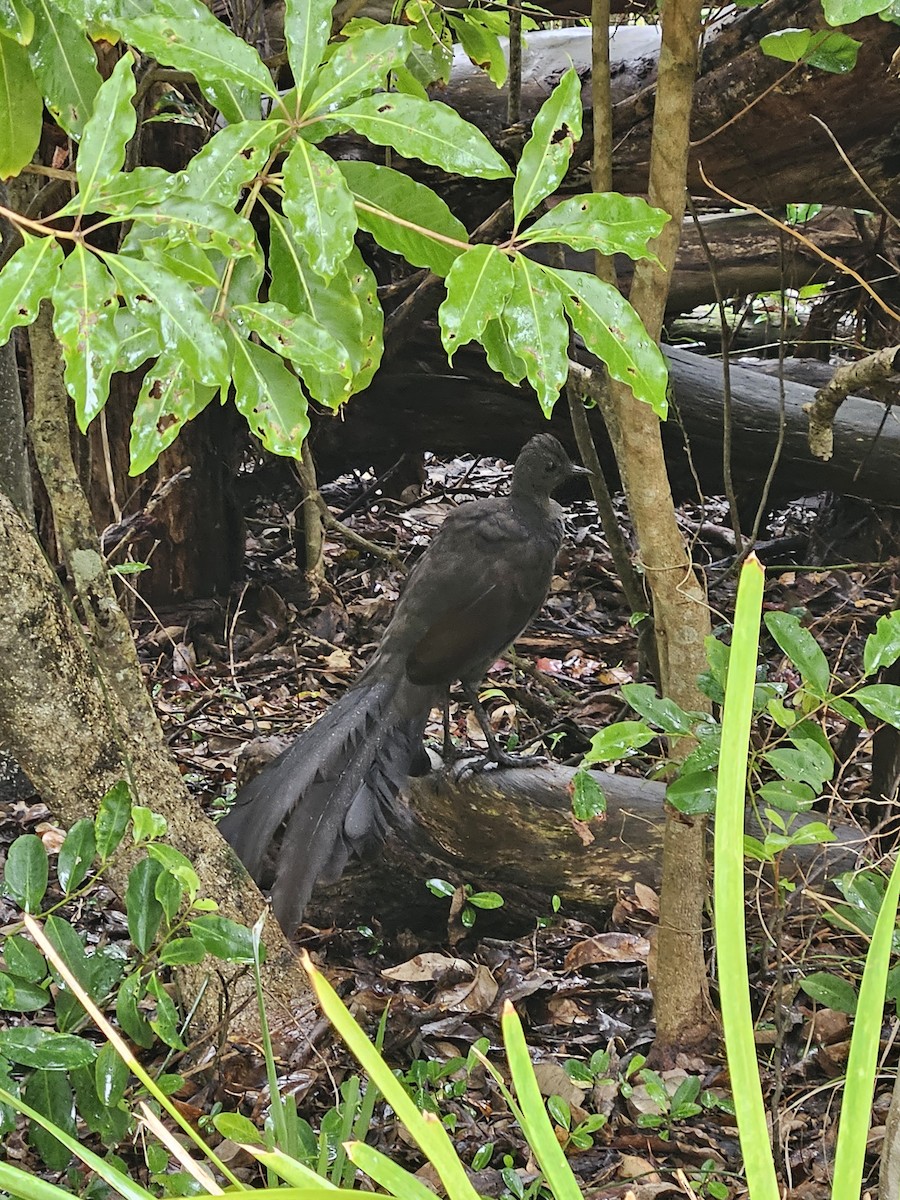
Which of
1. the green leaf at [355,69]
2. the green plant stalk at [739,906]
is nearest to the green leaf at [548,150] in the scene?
the green leaf at [355,69]

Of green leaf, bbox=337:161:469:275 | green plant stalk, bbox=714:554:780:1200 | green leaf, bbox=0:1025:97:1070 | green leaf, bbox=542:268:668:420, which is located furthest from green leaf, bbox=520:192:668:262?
green leaf, bbox=0:1025:97:1070

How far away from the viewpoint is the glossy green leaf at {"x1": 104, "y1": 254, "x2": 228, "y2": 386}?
42.0 inches

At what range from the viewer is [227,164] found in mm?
1138

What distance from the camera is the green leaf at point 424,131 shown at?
1.13 m

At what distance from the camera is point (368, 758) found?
2.85 m

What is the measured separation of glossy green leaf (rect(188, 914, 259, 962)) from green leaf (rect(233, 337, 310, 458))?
26.8 inches

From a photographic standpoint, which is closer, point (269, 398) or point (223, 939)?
point (269, 398)

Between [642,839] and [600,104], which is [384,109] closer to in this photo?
[600,104]

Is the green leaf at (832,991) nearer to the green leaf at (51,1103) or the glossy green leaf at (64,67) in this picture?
the green leaf at (51,1103)

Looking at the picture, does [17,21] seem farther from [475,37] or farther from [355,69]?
[475,37]

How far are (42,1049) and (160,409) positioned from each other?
834 mm

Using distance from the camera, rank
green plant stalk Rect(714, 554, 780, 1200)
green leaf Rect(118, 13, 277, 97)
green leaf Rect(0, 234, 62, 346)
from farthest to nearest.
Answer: green leaf Rect(118, 13, 277, 97) < green leaf Rect(0, 234, 62, 346) < green plant stalk Rect(714, 554, 780, 1200)

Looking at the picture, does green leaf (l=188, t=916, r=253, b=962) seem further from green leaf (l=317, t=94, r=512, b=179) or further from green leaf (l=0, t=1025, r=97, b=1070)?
green leaf (l=317, t=94, r=512, b=179)

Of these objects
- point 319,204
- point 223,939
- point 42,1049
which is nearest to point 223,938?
point 223,939
